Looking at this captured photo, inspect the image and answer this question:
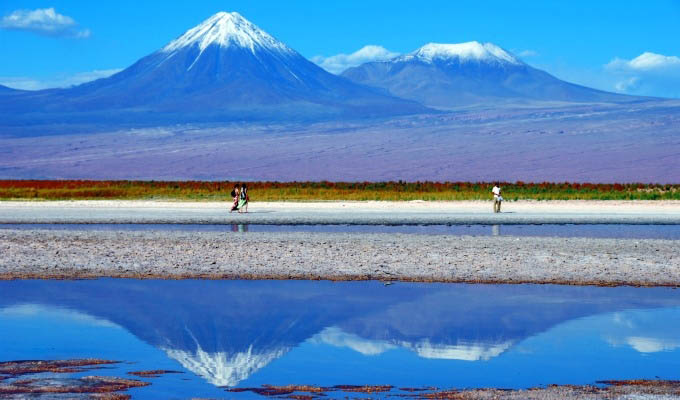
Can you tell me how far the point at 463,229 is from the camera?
115ft

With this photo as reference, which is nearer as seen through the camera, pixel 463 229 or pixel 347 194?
pixel 463 229

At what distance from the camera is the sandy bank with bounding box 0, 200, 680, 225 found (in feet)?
129

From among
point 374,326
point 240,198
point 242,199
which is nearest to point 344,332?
point 374,326

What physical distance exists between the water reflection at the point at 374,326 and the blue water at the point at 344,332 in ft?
0.07

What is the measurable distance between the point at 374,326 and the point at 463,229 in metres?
20.0

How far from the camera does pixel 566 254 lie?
24391 mm

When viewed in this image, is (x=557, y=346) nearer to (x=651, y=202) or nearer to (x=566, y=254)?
(x=566, y=254)

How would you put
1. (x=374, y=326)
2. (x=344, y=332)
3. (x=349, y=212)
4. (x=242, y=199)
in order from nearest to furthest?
1. (x=344, y=332)
2. (x=374, y=326)
3. (x=242, y=199)
4. (x=349, y=212)

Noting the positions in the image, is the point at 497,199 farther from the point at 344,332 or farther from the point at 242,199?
the point at 344,332

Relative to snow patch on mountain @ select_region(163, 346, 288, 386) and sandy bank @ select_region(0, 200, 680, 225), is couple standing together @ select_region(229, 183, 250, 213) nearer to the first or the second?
sandy bank @ select_region(0, 200, 680, 225)

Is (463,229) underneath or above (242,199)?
underneath

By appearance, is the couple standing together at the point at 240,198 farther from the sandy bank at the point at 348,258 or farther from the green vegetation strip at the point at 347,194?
the sandy bank at the point at 348,258

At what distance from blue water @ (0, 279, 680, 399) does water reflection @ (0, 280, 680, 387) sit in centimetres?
2

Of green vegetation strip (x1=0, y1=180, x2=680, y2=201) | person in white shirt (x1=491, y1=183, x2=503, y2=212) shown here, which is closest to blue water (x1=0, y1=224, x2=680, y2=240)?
person in white shirt (x1=491, y1=183, x2=503, y2=212)
